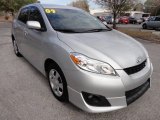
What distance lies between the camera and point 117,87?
2504 mm

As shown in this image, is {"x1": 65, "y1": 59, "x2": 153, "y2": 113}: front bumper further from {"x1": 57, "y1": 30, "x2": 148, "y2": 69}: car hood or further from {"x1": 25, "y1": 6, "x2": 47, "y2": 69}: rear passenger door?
{"x1": 25, "y1": 6, "x2": 47, "y2": 69}: rear passenger door

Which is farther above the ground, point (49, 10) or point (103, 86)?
point (49, 10)

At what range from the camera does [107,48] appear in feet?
9.34

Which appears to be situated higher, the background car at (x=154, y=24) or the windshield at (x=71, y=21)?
the windshield at (x=71, y=21)

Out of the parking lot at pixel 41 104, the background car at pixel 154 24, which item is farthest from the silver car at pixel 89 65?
the background car at pixel 154 24

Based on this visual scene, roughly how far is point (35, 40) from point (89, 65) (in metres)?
1.67

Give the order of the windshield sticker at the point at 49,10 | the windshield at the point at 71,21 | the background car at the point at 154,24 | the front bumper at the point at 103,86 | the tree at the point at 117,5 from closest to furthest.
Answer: the front bumper at the point at 103,86 → the windshield at the point at 71,21 → the windshield sticker at the point at 49,10 → the tree at the point at 117,5 → the background car at the point at 154,24

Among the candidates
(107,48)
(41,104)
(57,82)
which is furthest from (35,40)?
(107,48)

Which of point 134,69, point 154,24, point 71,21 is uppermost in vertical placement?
point 71,21

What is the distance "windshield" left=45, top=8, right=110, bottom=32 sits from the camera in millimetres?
3518

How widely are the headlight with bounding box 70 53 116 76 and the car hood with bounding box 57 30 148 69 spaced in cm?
6

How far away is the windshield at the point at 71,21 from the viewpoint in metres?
3.52

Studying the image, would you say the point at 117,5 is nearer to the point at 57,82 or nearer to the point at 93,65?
the point at 57,82

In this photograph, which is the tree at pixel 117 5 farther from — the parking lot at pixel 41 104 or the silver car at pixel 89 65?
the silver car at pixel 89 65
